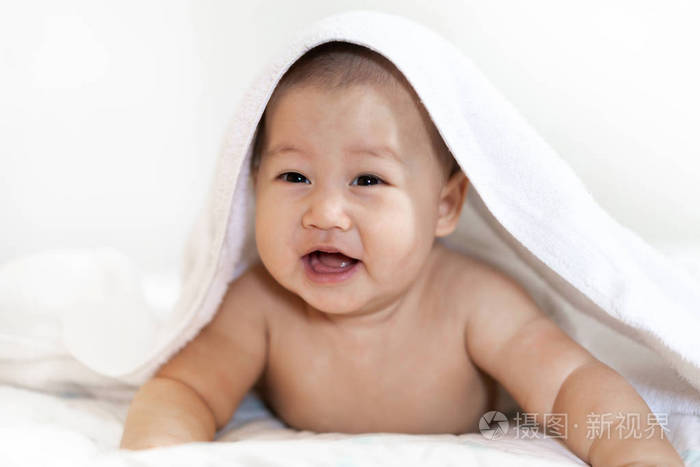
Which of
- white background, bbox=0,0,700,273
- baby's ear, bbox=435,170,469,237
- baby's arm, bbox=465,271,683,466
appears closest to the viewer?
baby's arm, bbox=465,271,683,466

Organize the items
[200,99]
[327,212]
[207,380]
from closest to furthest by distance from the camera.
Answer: [327,212] → [207,380] → [200,99]

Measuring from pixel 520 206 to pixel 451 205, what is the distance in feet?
0.51

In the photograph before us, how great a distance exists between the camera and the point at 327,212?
1.07 metres

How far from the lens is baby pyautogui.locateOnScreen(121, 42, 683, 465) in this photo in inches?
42.8

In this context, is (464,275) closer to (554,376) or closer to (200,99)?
(554,376)

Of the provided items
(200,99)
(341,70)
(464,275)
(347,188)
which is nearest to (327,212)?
(347,188)

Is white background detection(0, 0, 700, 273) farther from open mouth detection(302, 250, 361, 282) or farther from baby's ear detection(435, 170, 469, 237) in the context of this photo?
open mouth detection(302, 250, 361, 282)

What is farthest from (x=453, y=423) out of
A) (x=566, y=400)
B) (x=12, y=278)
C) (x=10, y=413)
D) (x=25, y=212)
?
(x=25, y=212)

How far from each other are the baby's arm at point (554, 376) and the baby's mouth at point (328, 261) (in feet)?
0.71

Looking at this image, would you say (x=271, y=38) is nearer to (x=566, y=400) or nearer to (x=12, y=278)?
(x=12, y=278)

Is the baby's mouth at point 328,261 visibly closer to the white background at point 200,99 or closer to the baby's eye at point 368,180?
the baby's eye at point 368,180

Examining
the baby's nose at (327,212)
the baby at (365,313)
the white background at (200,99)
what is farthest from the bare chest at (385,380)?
the white background at (200,99)

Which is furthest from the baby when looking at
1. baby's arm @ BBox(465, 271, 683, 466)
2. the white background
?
the white background

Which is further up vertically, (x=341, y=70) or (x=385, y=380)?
(x=341, y=70)
